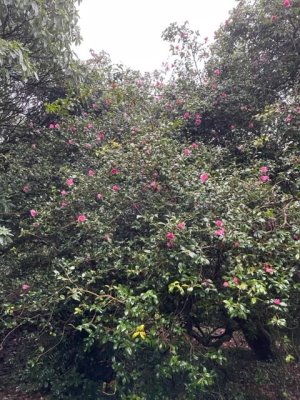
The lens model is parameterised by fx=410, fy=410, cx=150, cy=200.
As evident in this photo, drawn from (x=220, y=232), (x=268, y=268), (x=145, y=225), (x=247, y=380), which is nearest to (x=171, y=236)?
(x=220, y=232)

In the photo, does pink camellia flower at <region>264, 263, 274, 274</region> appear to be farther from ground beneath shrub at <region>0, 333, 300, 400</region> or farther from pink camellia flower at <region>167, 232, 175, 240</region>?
ground beneath shrub at <region>0, 333, 300, 400</region>

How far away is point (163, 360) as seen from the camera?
287 centimetres

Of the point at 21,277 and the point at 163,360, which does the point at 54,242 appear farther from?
the point at 163,360

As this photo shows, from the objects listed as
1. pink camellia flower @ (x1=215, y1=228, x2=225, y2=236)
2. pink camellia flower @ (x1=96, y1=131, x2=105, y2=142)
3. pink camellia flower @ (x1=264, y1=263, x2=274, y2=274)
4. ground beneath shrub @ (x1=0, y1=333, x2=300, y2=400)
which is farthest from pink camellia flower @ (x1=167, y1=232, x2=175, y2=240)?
pink camellia flower @ (x1=96, y1=131, x2=105, y2=142)

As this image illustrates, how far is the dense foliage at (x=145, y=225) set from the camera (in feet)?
9.08

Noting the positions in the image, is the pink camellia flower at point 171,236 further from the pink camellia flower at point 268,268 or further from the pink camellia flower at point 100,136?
A: the pink camellia flower at point 100,136

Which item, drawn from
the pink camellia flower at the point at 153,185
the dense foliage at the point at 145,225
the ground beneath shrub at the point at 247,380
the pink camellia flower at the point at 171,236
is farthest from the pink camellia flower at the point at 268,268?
the ground beneath shrub at the point at 247,380

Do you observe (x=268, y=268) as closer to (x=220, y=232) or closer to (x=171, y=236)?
(x=220, y=232)

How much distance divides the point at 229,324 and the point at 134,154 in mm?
1629

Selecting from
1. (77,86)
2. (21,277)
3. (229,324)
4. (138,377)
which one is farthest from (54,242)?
(77,86)

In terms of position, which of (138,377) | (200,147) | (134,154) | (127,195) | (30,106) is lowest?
(138,377)

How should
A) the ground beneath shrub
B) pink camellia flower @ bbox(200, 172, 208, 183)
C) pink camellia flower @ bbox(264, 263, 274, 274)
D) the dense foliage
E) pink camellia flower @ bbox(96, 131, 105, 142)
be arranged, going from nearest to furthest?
1. pink camellia flower @ bbox(264, 263, 274, 274)
2. the dense foliage
3. pink camellia flower @ bbox(200, 172, 208, 183)
4. the ground beneath shrub
5. pink camellia flower @ bbox(96, 131, 105, 142)

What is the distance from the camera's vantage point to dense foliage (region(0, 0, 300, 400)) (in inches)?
109

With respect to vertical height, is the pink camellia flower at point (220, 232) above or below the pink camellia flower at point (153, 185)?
below
